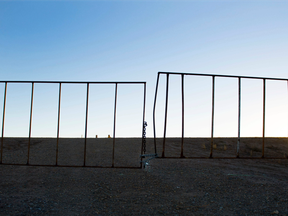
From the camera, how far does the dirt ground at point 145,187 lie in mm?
6789

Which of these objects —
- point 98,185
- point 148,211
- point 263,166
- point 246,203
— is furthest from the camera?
point 263,166

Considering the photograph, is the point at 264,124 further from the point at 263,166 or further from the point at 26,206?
the point at 26,206

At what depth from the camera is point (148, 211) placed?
6.55 metres

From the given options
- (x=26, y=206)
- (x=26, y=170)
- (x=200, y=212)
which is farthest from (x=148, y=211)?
(x=26, y=170)

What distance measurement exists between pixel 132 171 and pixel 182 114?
4.43 meters

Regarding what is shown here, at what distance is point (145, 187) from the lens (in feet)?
28.1

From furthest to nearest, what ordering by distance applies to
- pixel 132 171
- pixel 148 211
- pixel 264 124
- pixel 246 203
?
1. pixel 132 171
2. pixel 264 124
3. pixel 246 203
4. pixel 148 211

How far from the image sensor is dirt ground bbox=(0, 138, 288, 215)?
6.79 m

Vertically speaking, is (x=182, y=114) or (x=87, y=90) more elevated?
(x=87, y=90)

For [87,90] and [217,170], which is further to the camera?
[217,170]

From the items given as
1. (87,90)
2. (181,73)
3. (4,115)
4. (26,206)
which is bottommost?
(26,206)

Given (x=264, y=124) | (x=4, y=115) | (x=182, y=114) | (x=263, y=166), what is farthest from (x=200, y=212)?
(x=263, y=166)

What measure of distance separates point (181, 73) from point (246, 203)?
3972 millimetres

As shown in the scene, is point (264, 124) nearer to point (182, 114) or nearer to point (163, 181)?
point (182, 114)
